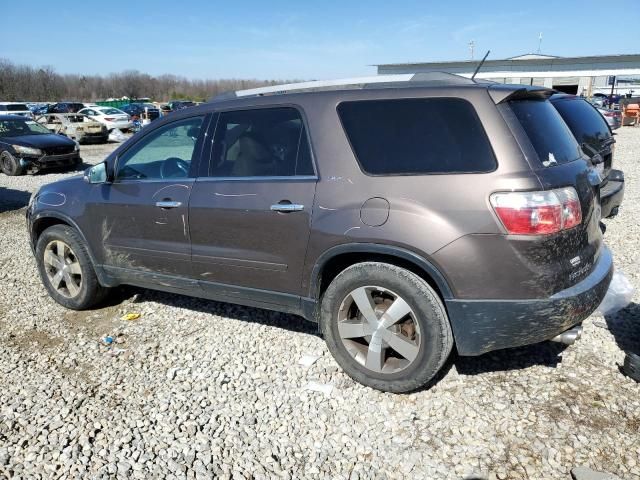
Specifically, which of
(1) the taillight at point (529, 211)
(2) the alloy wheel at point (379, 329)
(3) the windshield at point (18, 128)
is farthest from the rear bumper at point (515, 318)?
(3) the windshield at point (18, 128)

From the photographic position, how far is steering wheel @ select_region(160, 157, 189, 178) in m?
3.88

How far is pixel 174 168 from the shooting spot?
398 centimetres

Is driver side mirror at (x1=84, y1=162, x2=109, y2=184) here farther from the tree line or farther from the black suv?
the tree line

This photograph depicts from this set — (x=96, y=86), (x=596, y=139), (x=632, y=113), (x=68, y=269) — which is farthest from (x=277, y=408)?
(x=96, y=86)

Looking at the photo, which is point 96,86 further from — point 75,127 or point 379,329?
point 379,329

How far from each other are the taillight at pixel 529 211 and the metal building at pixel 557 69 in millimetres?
44721

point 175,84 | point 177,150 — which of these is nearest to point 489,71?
point 177,150

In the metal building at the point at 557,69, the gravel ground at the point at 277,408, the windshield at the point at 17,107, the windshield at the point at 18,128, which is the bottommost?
the gravel ground at the point at 277,408

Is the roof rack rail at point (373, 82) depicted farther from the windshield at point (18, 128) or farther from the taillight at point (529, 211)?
the windshield at point (18, 128)

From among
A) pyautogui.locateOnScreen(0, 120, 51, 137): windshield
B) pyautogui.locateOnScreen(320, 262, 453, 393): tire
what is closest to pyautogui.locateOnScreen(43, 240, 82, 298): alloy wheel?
pyautogui.locateOnScreen(320, 262, 453, 393): tire

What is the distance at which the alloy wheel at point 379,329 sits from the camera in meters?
3.04

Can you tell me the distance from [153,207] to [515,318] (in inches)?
107

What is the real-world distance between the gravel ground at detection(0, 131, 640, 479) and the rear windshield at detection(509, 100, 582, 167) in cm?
146

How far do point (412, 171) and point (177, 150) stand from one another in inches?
79.8
